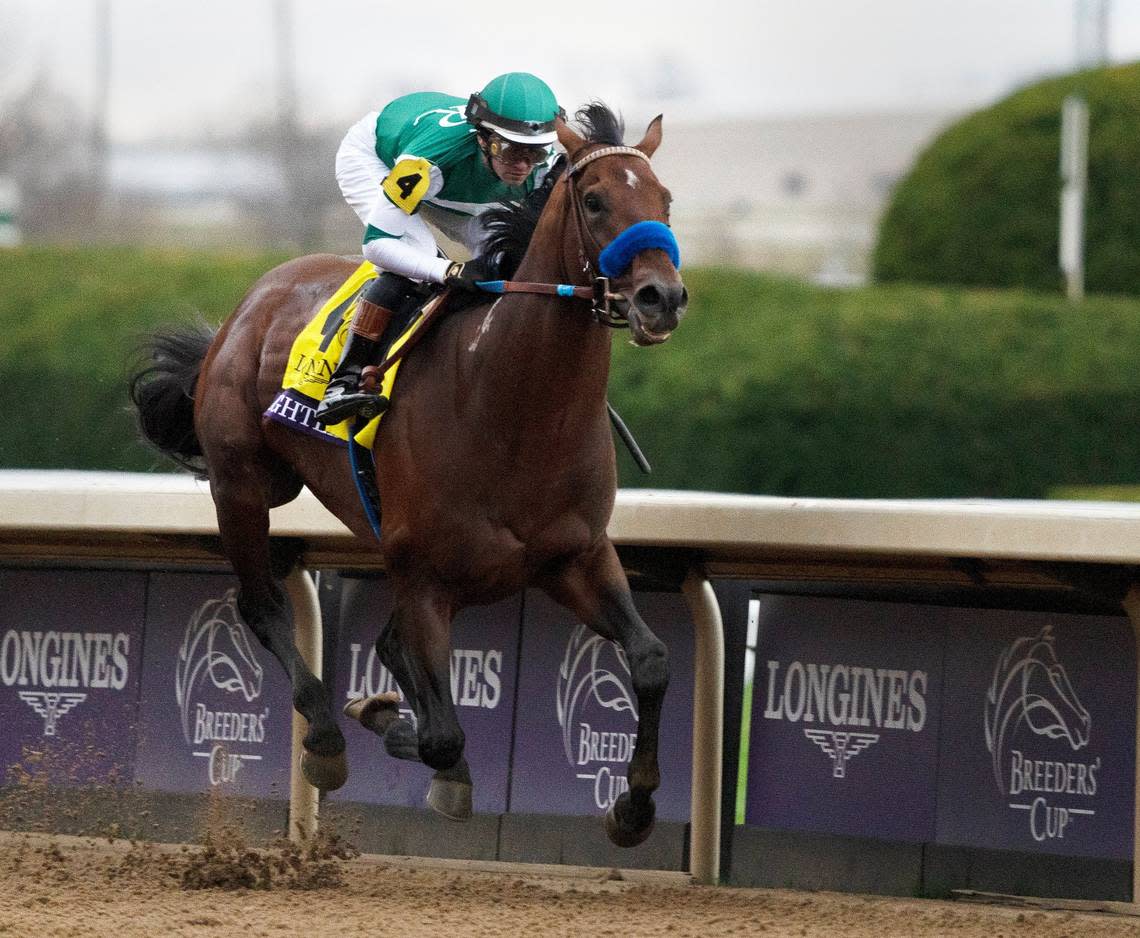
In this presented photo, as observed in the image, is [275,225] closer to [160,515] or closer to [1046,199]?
[1046,199]

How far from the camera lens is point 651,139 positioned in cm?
434

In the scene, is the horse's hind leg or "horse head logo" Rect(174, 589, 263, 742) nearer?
the horse's hind leg

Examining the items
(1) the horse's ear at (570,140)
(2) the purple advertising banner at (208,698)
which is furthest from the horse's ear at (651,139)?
(2) the purple advertising banner at (208,698)

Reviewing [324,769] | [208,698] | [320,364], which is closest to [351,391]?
[320,364]

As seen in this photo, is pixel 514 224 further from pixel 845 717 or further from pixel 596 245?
pixel 845 717

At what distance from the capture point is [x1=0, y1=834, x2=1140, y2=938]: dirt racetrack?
4418 millimetres

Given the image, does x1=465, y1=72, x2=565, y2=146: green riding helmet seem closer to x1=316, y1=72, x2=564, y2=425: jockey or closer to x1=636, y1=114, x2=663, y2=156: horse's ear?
x1=316, y1=72, x2=564, y2=425: jockey

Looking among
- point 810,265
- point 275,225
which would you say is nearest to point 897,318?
point 275,225

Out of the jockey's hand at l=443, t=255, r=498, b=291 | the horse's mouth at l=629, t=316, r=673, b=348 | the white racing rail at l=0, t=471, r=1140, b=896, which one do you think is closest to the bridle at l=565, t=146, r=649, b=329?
the horse's mouth at l=629, t=316, r=673, b=348

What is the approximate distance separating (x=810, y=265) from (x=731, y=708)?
3219 centimetres

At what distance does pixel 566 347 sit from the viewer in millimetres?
4406

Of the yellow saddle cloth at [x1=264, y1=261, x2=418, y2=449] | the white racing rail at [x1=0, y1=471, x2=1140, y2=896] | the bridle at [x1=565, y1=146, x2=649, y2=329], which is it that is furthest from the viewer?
the yellow saddle cloth at [x1=264, y1=261, x2=418, y2=449]

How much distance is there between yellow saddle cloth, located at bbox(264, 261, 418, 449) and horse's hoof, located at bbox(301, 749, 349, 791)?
0.89 metres

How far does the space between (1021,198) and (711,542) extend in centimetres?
1132
